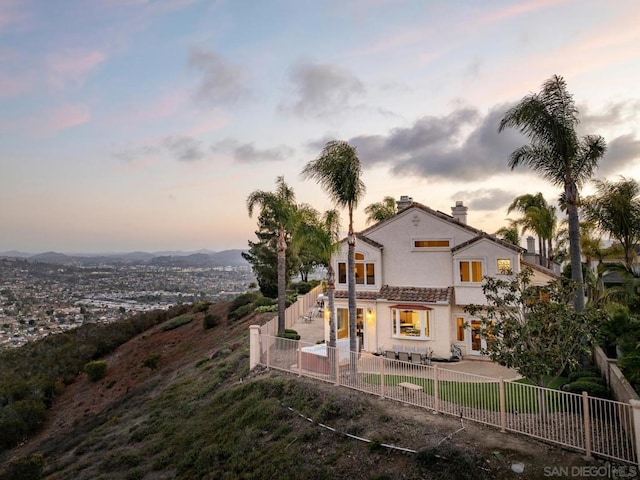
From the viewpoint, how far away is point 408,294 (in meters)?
21.1

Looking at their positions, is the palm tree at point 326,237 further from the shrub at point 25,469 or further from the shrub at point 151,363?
the shrub at point 151,363

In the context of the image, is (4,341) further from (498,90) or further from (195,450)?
(498,90)

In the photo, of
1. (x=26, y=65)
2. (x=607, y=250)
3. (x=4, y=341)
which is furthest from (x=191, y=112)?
(x=4, y=341)

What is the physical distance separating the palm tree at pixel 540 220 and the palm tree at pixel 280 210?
20.2m

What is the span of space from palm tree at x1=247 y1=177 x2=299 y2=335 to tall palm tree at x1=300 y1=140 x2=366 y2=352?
5993 millimetres

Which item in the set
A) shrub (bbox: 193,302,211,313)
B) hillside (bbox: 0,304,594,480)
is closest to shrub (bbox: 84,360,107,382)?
hillside (bbox: 0,304,594,480)

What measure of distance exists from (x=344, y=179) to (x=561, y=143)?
857 cm

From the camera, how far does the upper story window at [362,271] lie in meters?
22.3

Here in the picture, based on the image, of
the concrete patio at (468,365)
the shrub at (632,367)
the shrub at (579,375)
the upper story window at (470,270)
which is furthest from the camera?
the upper story window at (470,270)

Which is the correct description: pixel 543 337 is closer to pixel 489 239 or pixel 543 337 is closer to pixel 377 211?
pixel 489 239

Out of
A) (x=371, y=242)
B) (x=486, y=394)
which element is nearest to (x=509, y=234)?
(x=371, y=242)

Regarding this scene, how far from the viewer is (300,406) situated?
12.2 meters

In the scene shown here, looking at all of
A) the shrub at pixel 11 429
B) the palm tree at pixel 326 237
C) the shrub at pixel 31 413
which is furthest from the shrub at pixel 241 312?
the palm tree at pixel 326 237

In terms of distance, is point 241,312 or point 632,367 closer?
point 632,367
